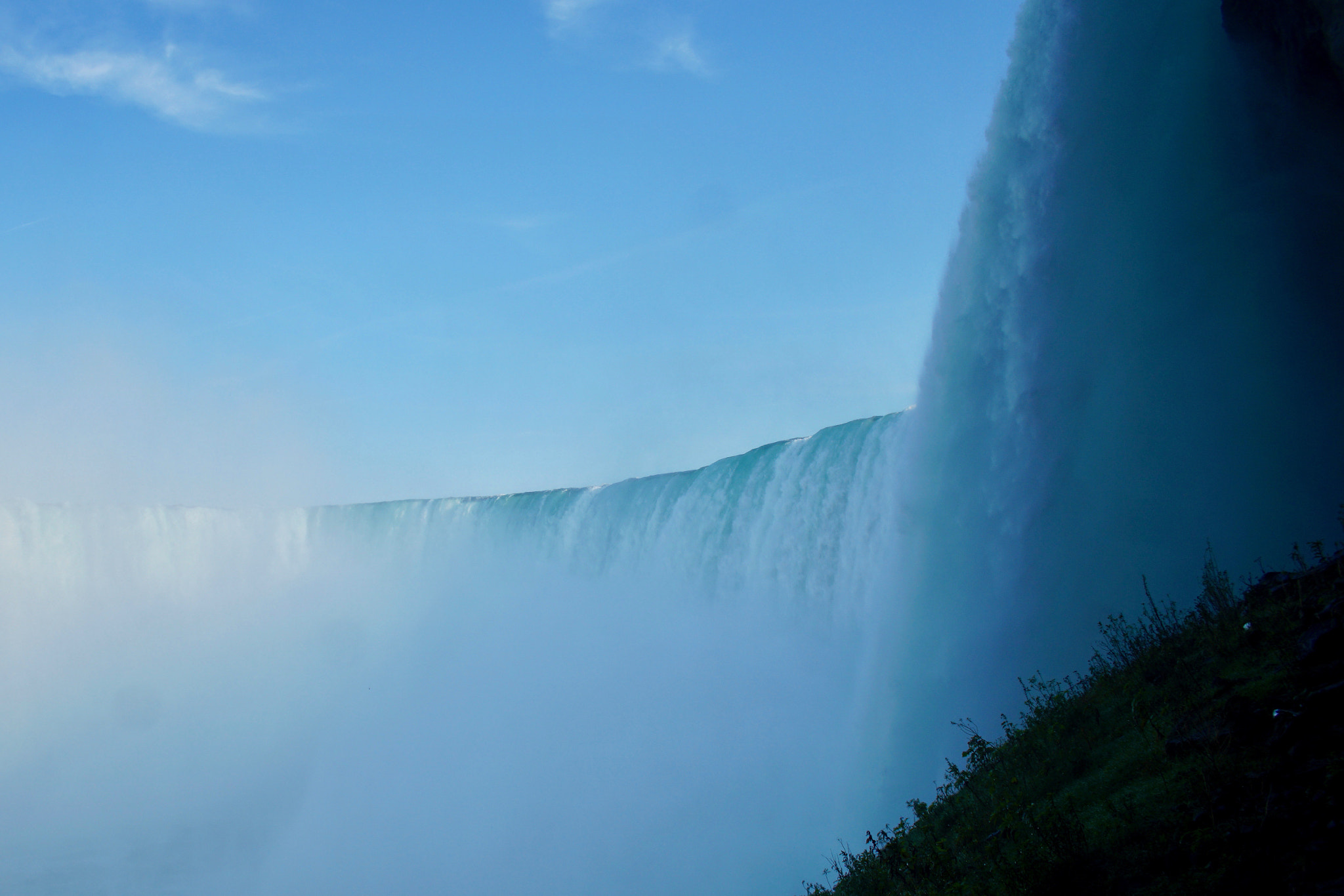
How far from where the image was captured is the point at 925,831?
5.58 meters

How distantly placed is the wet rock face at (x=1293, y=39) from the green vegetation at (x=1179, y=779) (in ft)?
19.2

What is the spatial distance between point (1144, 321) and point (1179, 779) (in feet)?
25.2

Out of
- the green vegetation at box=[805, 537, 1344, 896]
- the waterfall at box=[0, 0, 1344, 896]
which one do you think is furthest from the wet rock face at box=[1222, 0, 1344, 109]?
the green vegetation at box=[805, 537, 1344, 896]

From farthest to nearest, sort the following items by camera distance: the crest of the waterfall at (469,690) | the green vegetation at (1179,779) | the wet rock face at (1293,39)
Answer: the crest of the waterfall at (469,690) < the wet rock face at (1293,39) < the green vegetation at (1179,779)

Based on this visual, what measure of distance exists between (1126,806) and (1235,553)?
7.43 m

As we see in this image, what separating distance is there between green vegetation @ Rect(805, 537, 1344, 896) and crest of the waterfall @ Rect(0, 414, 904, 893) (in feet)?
22.2

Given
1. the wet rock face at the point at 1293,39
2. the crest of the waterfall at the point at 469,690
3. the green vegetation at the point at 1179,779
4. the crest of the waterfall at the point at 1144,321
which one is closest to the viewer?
the green vegetation at the point at 1179,779

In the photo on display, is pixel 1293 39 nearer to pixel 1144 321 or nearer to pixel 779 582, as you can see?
pixel 1144 321

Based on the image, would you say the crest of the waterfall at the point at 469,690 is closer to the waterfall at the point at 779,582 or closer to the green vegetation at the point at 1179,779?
the waterfall at the point at 779,582

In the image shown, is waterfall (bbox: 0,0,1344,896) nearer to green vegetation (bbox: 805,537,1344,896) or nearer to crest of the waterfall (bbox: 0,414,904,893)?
crest of the waterfall (bbox: 0,414,904,893)

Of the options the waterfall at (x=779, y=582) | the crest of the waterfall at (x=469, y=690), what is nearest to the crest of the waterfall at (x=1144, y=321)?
the waterfall at (x=779, y=582)

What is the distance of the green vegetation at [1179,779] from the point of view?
11.0 feet

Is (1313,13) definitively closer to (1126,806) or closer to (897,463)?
(897,463)

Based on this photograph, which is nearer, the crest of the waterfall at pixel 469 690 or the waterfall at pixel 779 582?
the waterfall at pixel 779 582
